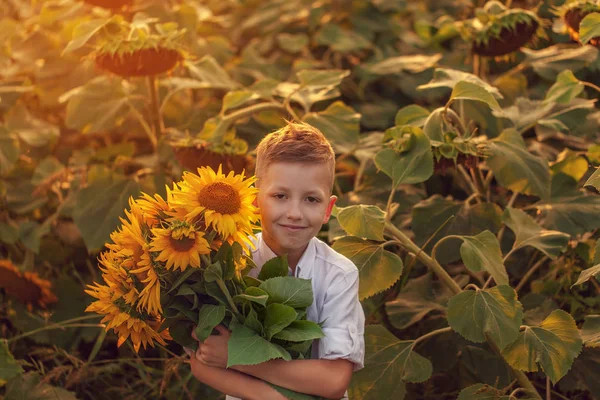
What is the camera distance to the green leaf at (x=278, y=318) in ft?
3.54

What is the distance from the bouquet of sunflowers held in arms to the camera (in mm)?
1046

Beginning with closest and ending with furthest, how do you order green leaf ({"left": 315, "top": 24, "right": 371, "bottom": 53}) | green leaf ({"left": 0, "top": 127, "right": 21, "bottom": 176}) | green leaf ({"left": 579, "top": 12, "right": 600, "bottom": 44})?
green leaf ({"left": 579, "top": 12, "right": 600, "bottom": 44}), green leaf ({"left": 0, "top": 127, "right": 21, "bottom": 176}), green leaf ({"left": 315, "top": 24, "right": 371, "bottom": 53})

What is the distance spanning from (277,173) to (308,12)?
1714 mm

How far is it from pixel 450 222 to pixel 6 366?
0.94m

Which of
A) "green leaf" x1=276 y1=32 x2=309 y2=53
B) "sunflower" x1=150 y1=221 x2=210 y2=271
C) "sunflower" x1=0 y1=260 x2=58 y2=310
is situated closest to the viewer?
"sunflower" x1=150 y1=221 x2=210 y2=271

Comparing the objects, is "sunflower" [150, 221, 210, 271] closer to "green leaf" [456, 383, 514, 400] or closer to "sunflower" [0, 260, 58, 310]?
"green leaf" [456, 383, 514, 400]

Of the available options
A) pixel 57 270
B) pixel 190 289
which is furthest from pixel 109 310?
pixel 57 270

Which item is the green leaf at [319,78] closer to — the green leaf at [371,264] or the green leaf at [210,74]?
the green leaf at [210,74]

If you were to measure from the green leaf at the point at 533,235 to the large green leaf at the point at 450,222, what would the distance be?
0.09 meters

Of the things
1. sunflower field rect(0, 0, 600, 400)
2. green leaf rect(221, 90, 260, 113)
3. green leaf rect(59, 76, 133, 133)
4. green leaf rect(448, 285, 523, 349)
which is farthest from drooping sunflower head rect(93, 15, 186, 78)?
green leaf rect(448, 285, 523, 349)

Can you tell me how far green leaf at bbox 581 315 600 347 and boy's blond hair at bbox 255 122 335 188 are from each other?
549 mm

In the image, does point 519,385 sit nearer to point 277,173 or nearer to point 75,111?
point 277,173

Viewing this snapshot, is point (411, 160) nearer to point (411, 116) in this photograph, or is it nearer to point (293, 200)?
point (411, 116)

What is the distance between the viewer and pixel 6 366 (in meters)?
1.54
